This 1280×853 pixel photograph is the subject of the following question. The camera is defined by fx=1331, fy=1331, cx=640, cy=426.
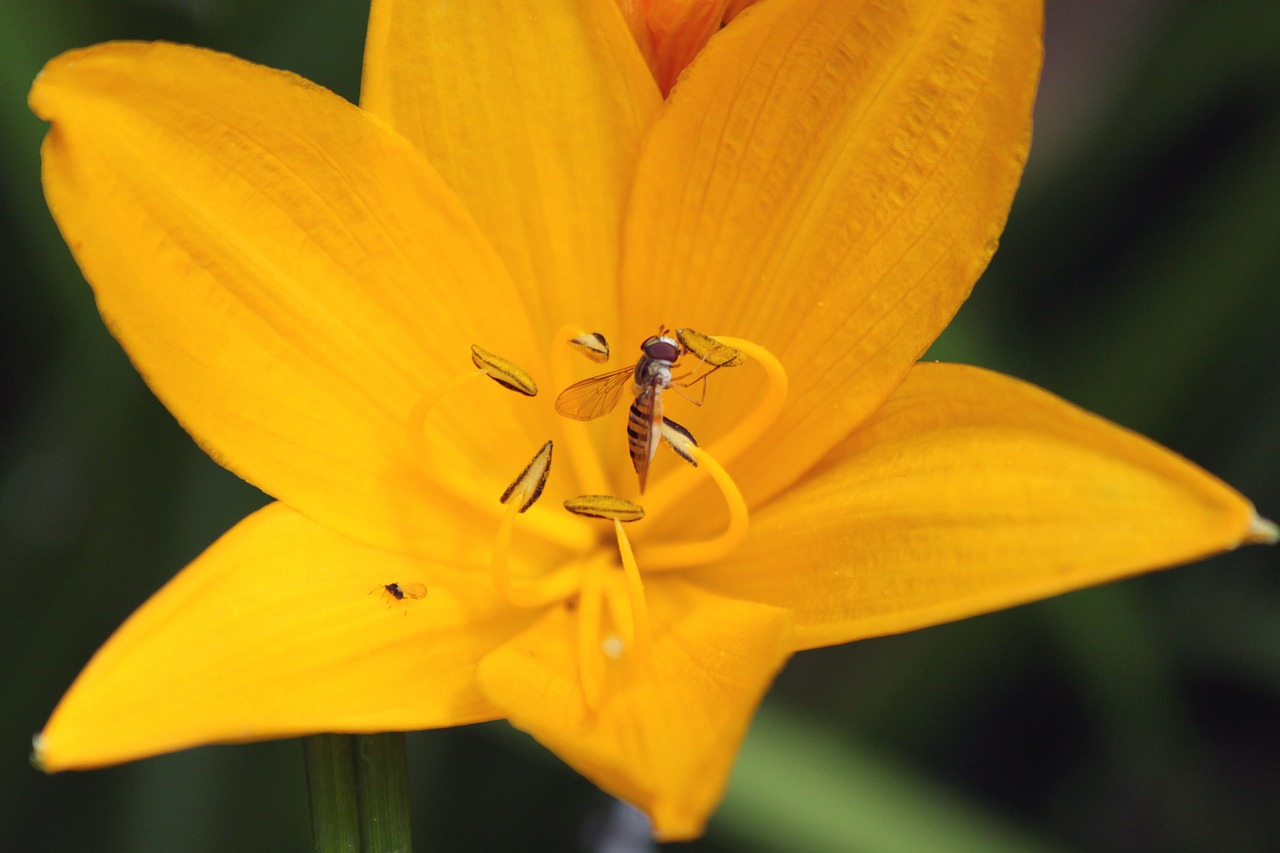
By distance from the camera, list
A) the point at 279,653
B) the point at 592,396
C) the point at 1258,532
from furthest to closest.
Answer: the point at 592,396
the point at 279,653
the point at 1258,532

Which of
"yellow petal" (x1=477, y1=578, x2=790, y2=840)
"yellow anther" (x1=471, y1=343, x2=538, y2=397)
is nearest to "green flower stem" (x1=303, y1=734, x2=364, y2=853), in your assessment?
"yellow petal" (x1=477, y1=578, x2=790, y2=840)

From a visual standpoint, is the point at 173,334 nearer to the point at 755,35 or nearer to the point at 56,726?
the point at 56,726

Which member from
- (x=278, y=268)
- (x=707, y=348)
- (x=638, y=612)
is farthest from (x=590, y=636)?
(x=278, y=268)

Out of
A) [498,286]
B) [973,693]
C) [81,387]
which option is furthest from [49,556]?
[973,693]

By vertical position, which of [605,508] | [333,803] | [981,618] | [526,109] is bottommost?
[981,618]

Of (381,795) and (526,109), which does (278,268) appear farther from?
(381,795)

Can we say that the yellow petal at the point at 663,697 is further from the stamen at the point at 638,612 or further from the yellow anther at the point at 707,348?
the yellow anther at the point at 707,348

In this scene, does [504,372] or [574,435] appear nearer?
[504,372]
